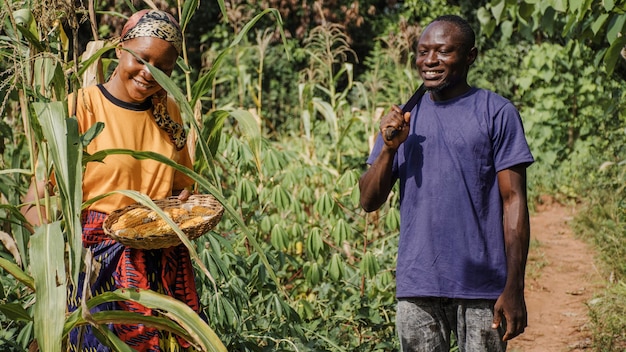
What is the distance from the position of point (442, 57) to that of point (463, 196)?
1.31 feet

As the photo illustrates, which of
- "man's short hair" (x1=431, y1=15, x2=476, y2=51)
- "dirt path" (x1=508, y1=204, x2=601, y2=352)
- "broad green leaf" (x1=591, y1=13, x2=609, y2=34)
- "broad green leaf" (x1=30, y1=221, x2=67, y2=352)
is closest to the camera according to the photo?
"broad green leaf" (x1=30, y1=221, x2=67, y2=352)

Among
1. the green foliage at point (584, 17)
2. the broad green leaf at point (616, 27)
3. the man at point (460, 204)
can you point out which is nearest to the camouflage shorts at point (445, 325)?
the man at point (460, 204)

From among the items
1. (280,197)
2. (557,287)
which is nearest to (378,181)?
(280,197)

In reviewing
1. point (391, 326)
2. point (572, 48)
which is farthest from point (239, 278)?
point (572, 48)

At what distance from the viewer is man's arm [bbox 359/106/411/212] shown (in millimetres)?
2490

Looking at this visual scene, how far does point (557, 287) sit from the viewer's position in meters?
5.69

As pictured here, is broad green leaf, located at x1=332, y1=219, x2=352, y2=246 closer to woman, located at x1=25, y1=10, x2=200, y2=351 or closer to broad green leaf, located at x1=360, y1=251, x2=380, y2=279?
broad green leaf, located at x1=360, y1=251, x2=380, y2=279

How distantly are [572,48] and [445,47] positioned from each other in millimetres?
5130

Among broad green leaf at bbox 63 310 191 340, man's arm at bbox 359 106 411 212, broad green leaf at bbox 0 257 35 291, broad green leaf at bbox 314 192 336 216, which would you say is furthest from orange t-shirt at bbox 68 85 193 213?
broad green leaf at bbox 314 192 336 216

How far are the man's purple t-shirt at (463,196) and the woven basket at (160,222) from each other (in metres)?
0.60

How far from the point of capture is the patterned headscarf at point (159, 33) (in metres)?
2.44

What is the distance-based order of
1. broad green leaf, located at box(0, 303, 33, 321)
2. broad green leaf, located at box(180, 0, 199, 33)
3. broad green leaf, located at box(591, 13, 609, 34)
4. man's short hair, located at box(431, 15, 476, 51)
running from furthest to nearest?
broad green leaf, located at box(591, 13, 609, 34) → broad green leaf, located at box(180, 0, 199, 33) → man's short hair, located at box(431, 15, 476, 51) → broad green leaf, located at box(0, 303, 33, 321)

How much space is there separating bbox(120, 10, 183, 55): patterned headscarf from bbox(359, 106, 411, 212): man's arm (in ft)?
2.04

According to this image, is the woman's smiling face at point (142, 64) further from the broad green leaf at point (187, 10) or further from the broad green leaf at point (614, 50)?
the broad green leaf at point (614, 50)
